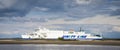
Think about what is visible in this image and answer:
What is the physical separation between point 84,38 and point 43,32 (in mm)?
8969

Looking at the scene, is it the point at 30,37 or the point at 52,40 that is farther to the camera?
the point at 30,37

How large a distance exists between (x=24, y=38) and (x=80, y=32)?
11152mm

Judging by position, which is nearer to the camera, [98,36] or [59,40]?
[59,40]

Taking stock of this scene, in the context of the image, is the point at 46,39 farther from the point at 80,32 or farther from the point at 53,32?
the point at 80,32

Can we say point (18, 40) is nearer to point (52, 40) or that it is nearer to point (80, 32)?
point (52, 40)

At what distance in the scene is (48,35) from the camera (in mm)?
80500

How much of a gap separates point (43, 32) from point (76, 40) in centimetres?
957

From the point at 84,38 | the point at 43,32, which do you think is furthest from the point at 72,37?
the point at 43,32

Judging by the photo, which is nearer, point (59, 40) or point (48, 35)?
point (59, 40)

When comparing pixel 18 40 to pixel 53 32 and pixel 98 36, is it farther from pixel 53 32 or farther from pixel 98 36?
pixel 98 36

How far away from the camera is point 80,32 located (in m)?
80.6

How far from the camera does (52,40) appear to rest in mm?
76562

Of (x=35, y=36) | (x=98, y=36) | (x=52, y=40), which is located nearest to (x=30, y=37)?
(x=35, y=36)

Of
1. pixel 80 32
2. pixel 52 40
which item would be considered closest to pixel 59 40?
pixel 52 40
